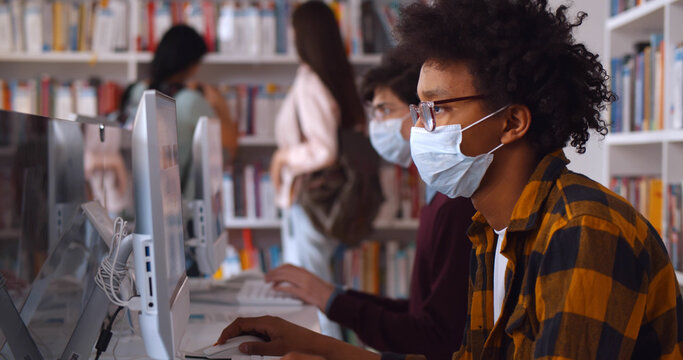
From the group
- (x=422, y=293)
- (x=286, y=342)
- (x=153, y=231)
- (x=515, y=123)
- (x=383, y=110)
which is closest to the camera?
(x=153, y=231)

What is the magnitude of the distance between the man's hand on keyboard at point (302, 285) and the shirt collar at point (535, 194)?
74cm

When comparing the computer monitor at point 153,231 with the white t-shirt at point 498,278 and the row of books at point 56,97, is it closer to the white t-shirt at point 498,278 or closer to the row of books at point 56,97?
the white t-shirt at point 498,278

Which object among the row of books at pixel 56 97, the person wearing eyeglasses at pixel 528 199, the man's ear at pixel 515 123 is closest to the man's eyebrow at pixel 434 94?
the person wearing eyeglasses at pixel 528 199

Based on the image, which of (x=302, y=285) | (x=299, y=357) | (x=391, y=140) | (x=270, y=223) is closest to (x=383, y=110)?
(x=391, y=140)

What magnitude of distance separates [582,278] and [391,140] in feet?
3.85

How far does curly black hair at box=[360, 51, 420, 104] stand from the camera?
71.7 inches

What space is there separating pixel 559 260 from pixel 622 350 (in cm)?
13

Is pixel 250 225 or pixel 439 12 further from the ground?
pixel 439 12

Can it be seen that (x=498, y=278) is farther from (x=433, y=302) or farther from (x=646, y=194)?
(x=646, y=194)

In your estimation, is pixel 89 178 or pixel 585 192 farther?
pixel 89 178

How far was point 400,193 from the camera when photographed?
331cm

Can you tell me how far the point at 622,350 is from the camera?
2.80 ft

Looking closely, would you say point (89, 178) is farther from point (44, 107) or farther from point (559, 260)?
point (44, 107)

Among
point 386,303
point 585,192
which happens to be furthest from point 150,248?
point 386,303
